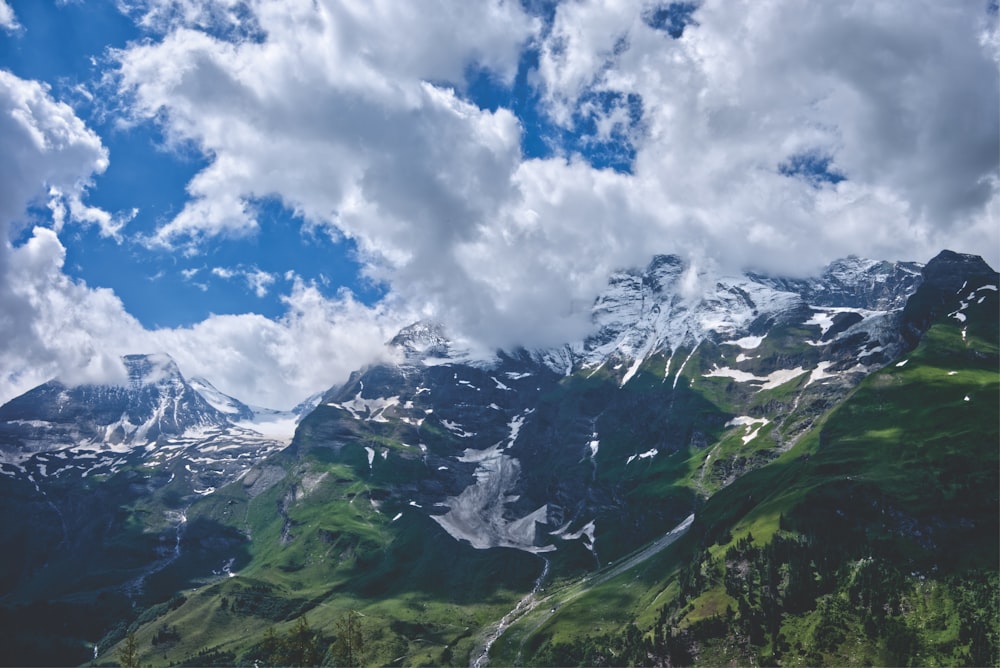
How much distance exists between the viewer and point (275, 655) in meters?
104

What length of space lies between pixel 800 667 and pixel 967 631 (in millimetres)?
43059

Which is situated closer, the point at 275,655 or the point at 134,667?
the point at 134,667

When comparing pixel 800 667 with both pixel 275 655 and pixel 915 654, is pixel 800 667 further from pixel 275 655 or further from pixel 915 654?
pixel 275 655

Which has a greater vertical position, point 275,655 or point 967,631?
point 967,631

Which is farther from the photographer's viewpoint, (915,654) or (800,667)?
(800,667)

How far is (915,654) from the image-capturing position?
18312cm

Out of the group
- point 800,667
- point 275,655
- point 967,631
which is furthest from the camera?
point 800,667

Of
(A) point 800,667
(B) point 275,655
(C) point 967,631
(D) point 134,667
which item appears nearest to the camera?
(D) point 134,667

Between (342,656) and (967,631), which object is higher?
(967,631)

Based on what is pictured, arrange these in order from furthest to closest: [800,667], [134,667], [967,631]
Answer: [800,667]
[967,631]
[134,667]

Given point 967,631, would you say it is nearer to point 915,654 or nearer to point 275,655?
point 915,654

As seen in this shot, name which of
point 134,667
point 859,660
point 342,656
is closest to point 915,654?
point 859,660

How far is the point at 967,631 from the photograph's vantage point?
183 metres

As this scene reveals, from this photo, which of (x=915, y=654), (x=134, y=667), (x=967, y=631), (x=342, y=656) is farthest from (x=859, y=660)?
(x=134, y=667)
